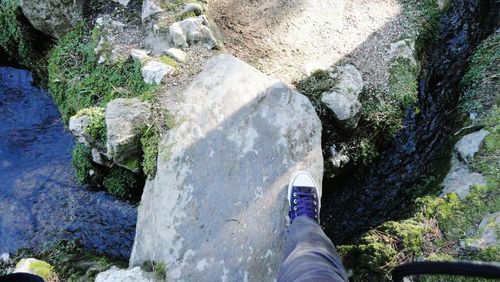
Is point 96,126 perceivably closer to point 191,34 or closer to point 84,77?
point 84,77

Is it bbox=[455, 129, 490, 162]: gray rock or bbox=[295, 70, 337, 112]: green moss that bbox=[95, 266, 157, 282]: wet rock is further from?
bbox=[455, 129, 490, 162]: gray rock

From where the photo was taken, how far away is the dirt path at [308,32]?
6109 millimetres

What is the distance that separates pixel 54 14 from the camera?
21.4 ft

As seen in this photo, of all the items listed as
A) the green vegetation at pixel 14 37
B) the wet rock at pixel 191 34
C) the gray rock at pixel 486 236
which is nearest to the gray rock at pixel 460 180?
the gray rock at pixel 486 236

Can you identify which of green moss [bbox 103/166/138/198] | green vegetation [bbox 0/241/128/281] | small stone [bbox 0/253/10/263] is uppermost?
green moss [bbox 103/166/138/198]

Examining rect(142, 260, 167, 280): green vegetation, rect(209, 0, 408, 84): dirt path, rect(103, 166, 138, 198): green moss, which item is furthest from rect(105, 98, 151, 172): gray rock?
rect(209, 0, 408, 84): dirt path

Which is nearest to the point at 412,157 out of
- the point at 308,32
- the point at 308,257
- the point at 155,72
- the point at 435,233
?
the point at 435,233

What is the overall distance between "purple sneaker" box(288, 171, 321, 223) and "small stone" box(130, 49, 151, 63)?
8.40 ft

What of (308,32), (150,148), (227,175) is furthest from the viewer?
(308,32)

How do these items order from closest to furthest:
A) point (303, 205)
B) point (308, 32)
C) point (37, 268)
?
point (303, 205) → point (37, 268) → point (308, 32)

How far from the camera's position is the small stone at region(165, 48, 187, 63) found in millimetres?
5582

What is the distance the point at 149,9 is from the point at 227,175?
113 inches

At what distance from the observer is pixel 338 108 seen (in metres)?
5.45

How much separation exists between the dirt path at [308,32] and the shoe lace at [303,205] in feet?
6.63
